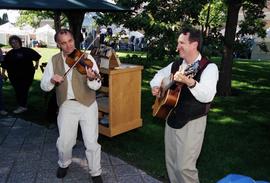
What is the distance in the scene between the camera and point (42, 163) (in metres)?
5.66

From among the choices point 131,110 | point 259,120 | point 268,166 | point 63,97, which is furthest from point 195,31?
point 259,120

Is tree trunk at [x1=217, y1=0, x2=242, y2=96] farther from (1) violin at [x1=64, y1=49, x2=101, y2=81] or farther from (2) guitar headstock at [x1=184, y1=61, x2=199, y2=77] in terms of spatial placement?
(2) guitar headstock at [x1=184, y1=61, x2=199, y2=77]

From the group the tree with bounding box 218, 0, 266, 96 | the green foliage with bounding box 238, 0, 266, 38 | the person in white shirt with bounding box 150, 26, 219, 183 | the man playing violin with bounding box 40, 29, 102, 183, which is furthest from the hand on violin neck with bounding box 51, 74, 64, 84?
the green foliage with bounding box 238, 0, 266, 38

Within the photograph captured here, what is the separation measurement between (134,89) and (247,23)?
5.25m

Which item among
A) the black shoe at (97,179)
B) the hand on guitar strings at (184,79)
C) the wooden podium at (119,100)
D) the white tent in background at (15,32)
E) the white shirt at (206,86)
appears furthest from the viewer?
the white tent in background at (15,32)

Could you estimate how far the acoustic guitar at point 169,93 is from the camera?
3.62 metres

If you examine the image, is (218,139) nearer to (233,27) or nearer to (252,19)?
(233,27)

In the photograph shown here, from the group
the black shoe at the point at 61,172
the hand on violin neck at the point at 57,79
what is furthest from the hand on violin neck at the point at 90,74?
the black shoe at the point at 61,172

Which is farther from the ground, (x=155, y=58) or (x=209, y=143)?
(x=155, y=58)

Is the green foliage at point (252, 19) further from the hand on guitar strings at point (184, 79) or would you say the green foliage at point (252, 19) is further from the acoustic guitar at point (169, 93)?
the hand on guitar strings at point (184, 79)

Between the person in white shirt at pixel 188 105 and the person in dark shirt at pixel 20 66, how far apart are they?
4941mm

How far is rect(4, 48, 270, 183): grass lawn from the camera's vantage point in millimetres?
A: 5488

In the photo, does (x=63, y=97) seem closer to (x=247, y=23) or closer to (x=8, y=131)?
(x=8, y=131)

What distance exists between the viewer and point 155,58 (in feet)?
29.1
